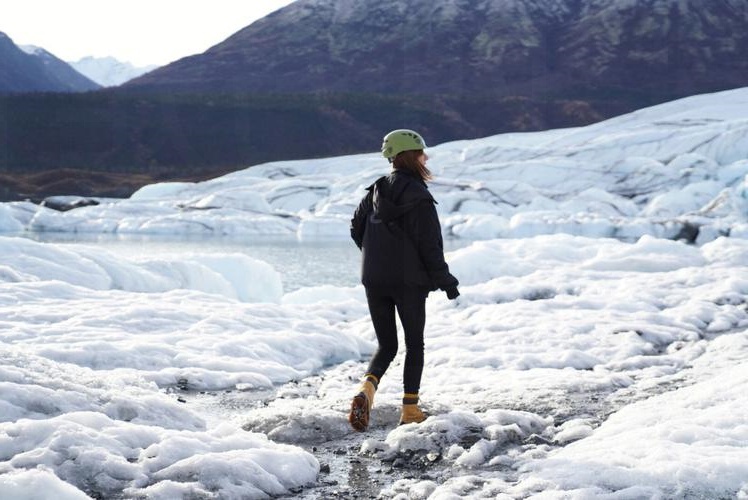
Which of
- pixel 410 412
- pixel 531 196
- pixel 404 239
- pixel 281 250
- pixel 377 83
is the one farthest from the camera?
pixel 377 83

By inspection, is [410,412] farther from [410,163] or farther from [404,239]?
[410,163]

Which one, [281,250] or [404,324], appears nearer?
[404,324]

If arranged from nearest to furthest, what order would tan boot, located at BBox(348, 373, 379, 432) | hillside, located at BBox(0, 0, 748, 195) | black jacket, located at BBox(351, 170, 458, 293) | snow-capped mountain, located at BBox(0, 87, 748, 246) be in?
black jacket, located at BBox(351, 170, 458, 293) < tan boot, located at BBox(348, 373, 379, 432) < snow-capped mountain, located at BBox(0, 87, 748, 246) < hillside, located at BBox(0, 0, 748, 195)

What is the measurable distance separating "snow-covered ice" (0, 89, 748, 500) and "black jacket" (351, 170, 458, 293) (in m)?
0.83

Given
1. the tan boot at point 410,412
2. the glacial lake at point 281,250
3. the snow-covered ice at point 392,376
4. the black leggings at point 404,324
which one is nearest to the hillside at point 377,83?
the glacial lake at point 281,250

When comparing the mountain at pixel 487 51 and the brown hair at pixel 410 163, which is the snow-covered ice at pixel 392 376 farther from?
the mountain at pixel 487 51

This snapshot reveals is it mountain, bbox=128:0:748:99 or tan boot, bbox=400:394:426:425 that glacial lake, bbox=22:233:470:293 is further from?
mountain, bbox=128:0:748:99

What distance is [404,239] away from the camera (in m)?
4.59

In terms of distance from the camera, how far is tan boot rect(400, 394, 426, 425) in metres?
4.70

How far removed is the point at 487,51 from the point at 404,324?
11674cm

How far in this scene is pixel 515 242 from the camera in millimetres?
16781

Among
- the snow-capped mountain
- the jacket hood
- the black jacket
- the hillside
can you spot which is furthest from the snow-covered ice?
the hillside

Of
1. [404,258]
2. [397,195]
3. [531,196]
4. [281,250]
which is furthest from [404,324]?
[531,196]

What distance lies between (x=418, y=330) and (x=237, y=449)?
1.29m
